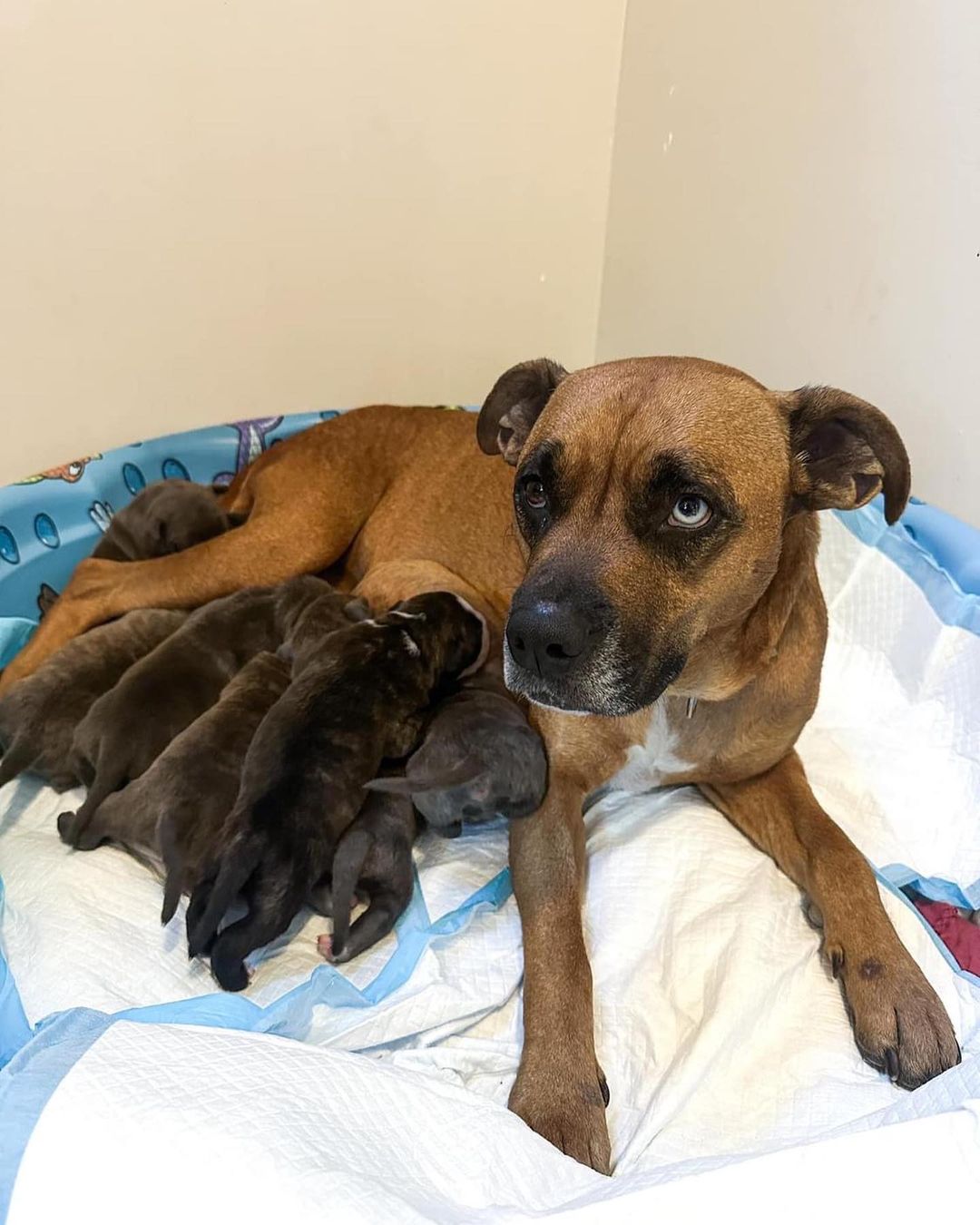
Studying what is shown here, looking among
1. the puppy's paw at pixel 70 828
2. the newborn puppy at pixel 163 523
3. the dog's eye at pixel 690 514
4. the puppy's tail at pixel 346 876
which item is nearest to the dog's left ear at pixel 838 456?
the dog's eye at pixel 690 514

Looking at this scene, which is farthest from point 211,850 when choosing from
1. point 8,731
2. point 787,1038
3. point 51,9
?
point 51,9

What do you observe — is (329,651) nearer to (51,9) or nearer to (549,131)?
(51,9)

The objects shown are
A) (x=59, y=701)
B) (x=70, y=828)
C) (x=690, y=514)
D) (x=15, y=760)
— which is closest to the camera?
(x=690, y=514)

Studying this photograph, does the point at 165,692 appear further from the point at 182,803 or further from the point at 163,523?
the point at 163,523

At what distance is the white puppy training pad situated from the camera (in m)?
1.49

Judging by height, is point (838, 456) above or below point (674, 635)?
above

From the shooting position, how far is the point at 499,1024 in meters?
2.11

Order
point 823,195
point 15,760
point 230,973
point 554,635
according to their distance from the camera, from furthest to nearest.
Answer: point 823,195
point 15,760
point 230,973
point 554,635

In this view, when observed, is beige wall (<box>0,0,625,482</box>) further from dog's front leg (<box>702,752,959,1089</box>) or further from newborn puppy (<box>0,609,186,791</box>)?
dog's front leg (<box>702,752,959,1089</box>)

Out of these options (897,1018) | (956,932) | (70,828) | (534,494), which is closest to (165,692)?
(70,828)

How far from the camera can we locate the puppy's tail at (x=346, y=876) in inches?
81.0

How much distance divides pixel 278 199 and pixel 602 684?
2432 mm

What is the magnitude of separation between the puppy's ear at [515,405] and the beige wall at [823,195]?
48.9 inches

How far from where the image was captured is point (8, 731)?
8.08 feet
